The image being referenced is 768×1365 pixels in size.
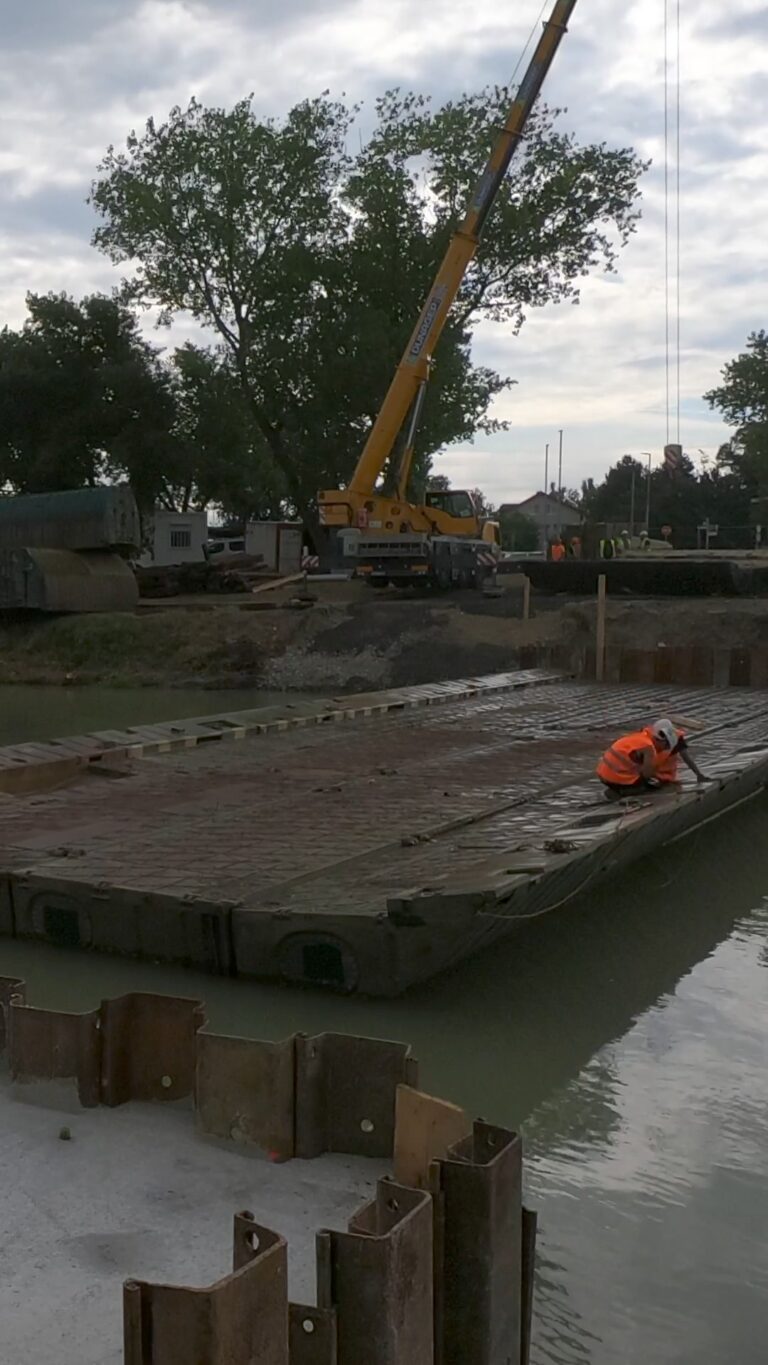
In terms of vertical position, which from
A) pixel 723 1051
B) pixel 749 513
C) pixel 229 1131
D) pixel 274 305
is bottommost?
pixel 723 1051

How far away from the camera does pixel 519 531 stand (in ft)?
362

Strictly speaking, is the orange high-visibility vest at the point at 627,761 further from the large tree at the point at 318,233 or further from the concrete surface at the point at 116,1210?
the large tree at the point at 318,233

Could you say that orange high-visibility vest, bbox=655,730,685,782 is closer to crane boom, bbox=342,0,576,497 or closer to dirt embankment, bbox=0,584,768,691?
dirt embankment, bbox=0,584,768,691

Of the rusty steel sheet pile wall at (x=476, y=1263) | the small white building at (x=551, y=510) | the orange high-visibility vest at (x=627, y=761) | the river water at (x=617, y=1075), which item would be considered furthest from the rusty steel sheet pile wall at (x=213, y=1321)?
the small white building at (x=551, y=510)

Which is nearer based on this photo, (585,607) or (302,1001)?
(302,1001)

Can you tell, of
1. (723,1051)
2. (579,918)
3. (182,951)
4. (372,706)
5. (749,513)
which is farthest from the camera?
(749,513)

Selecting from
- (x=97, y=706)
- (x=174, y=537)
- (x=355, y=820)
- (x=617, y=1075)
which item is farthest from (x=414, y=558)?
(x=617, y=1075)

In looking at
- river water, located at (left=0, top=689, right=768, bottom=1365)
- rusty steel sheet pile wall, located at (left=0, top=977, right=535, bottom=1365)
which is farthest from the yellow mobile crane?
rusty steel sheet pile wall, located at (left=0, top=977, right=535, bottom=1365)

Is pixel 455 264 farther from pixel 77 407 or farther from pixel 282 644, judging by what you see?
pixel 77 407

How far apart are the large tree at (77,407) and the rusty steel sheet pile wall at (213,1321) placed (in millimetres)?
39334

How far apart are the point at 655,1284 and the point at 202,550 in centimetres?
4042

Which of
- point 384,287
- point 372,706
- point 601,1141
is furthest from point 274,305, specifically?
point 601,1141

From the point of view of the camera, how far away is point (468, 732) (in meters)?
14.1

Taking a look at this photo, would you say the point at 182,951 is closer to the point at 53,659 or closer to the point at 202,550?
the point at 53,659
